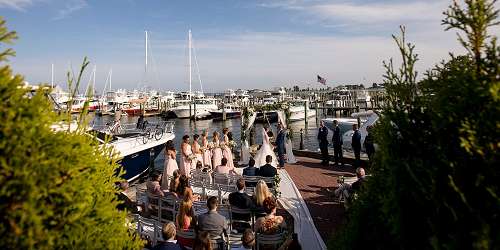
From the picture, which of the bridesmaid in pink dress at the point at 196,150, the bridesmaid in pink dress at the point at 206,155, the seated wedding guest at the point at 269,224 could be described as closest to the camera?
the seated wedding guest at the point at 269,224

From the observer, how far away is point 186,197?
6906 mm

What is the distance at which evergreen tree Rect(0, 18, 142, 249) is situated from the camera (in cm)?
231

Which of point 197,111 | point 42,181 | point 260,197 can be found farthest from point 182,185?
point 197,111

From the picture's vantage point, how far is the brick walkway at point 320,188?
28.9ft

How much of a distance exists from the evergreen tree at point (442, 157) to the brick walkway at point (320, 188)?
5.20 meters

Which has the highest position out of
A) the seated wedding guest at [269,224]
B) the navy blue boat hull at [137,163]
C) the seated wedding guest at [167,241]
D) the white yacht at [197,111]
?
the white yacht at [197,111]

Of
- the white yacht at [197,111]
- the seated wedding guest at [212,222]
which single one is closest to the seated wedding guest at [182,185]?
the seated wedding guest at [212,222]

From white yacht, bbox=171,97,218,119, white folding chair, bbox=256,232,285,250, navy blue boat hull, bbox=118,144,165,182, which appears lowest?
navy blue boat hull, bbox=118,144,165,182

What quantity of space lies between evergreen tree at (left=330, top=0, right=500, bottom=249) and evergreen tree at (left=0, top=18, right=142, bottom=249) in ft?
7.22

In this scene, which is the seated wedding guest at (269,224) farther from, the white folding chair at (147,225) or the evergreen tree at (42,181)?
the evergreen tree at (42,181)

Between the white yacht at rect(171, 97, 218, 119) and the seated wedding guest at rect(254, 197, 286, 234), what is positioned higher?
the white yacht at rect(171, 97, 218, 119)

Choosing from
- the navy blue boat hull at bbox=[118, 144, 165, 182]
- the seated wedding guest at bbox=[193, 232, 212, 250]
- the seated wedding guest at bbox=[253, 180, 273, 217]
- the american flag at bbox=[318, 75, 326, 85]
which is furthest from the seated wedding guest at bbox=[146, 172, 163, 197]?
the american flag at bbox=[318, 75, 326, 85]

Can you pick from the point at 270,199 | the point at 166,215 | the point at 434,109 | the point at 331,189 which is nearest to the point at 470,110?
the point at 434,109

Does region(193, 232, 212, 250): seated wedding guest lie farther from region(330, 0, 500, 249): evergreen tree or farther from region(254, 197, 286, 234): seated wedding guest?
region(330, 0, 500, 249): evergreen tree
